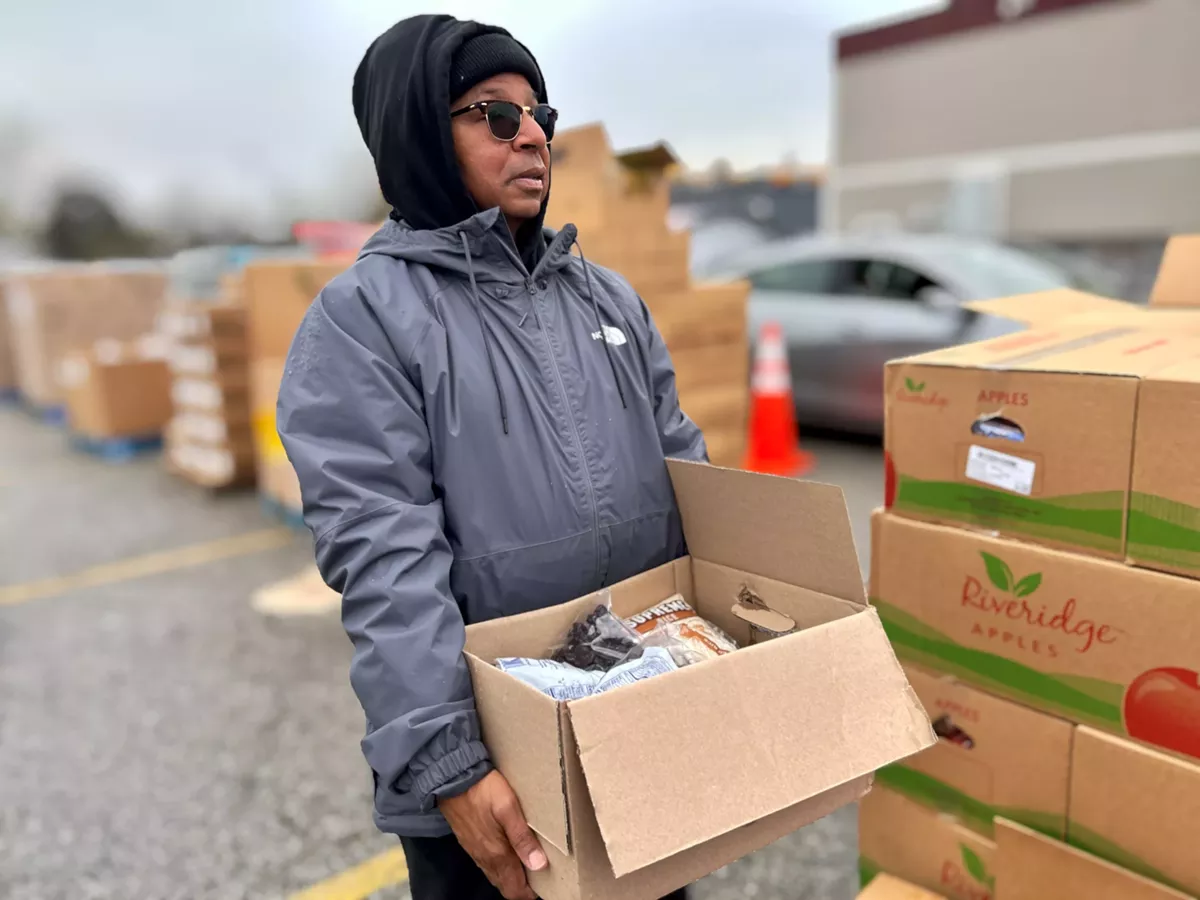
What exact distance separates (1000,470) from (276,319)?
4.01 meters

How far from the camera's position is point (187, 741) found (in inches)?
108

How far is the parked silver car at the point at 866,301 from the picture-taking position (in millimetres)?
5254

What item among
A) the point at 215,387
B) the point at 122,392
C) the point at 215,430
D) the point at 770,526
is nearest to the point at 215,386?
the point at 215,387

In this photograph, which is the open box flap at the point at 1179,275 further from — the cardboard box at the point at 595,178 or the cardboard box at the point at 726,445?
the cardboard box at the point at 726,445

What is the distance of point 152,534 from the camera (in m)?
4.85

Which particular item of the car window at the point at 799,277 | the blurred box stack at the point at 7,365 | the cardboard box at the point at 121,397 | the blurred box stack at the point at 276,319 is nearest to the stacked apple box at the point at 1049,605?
the blurred box stack at the point at 276,319

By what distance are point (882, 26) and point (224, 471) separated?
13859mm

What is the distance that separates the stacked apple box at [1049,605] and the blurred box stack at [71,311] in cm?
833

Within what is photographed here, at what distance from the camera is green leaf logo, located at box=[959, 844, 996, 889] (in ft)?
5.71

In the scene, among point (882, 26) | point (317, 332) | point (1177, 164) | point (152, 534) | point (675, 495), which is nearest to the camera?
point (317, 332)

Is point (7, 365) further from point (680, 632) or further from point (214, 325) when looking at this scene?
point (680, 632)

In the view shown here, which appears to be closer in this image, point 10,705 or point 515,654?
point 515,654

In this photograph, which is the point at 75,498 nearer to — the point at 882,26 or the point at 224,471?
the point at 224,471

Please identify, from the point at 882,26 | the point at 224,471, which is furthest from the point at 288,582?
the point at 882,26
